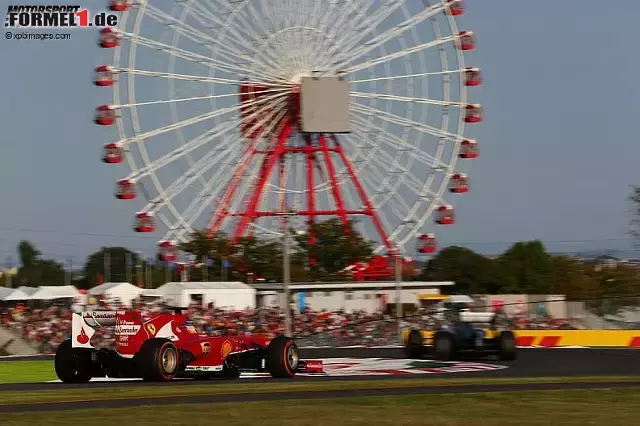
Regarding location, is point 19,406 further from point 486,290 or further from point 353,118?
point 486,290

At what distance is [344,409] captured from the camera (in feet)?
47.5

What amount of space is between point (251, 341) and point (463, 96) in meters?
31.5

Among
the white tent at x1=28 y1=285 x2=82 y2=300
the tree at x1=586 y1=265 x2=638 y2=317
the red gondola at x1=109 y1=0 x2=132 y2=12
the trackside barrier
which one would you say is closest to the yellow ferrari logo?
the trackside barrier

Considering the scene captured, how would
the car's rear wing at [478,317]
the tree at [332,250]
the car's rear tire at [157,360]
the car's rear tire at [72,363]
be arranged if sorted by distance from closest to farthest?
the car's rear tire at [157,360] → the car's rear tire at [72,363] → the car's rear wing at [478,317] → the tree at [332,250]

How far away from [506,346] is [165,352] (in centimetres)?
1097

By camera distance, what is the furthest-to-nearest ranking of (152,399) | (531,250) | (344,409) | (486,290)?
(531,250), (486,290), (152,399), (344,409)

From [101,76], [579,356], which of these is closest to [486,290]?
[101,76]

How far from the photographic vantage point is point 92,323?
21172 mm

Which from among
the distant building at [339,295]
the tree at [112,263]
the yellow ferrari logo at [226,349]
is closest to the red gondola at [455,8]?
the distant building at [339,295]

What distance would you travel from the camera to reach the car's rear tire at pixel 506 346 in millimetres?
28594

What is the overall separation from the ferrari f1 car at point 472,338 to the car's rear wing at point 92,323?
1013 cm

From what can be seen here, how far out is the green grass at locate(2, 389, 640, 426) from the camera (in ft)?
42.9

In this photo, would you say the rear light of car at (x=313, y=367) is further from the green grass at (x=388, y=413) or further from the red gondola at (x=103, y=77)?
the red gondola at (x=103, y=77)

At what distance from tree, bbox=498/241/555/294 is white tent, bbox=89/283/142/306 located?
41419 mm
